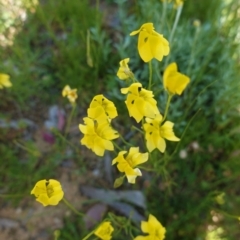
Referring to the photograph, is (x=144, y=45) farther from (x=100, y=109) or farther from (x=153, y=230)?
(x=153, y=230)

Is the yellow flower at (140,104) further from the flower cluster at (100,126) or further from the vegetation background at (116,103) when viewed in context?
the vegetation background at (116,103)

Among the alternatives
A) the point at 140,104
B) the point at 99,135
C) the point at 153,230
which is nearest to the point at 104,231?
the point at 153,230

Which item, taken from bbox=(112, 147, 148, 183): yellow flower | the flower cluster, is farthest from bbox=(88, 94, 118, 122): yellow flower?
bbox=(112, 147, 148, 183): yellow flower

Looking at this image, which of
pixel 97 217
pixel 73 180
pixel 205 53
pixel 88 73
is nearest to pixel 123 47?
pixel 88 73

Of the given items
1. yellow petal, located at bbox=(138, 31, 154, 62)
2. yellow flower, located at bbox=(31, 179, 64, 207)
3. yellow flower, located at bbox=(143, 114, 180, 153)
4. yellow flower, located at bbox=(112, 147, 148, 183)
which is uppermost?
yellow petal, located at bbox=(138, 31, 154, 62)

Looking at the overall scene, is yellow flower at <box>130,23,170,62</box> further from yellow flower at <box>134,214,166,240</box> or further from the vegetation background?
the vegetation background

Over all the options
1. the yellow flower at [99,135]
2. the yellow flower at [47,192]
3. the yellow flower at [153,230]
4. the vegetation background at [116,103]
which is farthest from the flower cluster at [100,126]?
the vegetation background at [116,103]

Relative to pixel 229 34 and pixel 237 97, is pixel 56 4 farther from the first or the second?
pixel 237 97
